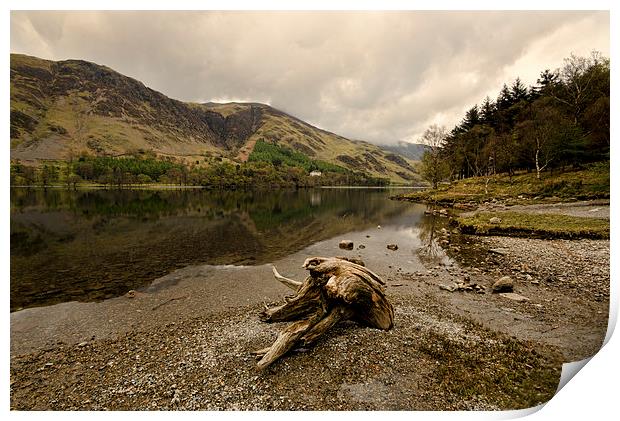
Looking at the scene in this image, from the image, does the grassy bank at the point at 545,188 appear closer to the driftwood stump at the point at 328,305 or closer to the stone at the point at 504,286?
the stone at the point at 504,286

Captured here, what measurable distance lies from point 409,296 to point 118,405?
12613 millimetres

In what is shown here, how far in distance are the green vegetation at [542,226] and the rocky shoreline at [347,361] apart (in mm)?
7849

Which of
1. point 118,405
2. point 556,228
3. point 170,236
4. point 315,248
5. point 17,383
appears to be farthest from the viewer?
point 170,236

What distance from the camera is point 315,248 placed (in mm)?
27578

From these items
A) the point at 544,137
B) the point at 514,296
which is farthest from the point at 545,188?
the point at 514,296

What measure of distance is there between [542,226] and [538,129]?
1103 inches

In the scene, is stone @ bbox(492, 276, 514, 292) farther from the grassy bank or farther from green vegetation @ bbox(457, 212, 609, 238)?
green vegetation @ bbox(457, 212, 609, 238)

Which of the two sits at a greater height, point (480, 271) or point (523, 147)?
point (523, 147)

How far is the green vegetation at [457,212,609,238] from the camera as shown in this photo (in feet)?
63.8

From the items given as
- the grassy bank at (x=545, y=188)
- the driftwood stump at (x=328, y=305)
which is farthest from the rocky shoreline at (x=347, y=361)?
the grassy bank at (x=545, y=188)

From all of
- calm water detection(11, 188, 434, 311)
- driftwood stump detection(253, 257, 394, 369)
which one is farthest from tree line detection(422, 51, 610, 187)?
calm water detection(11, 188, 434, 311)
